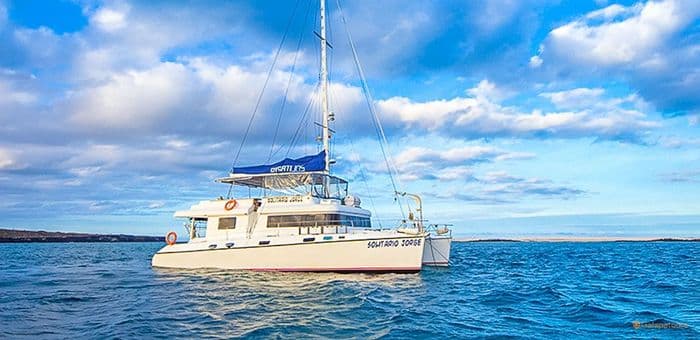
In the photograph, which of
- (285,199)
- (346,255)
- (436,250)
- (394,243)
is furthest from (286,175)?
(436,250)

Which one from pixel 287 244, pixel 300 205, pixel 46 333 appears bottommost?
pixel 46 333

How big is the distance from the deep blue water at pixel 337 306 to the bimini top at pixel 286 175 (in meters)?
5.36

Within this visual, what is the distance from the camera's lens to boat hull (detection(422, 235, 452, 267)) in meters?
27.7

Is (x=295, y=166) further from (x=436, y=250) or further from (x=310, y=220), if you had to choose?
(x=436, y=250)

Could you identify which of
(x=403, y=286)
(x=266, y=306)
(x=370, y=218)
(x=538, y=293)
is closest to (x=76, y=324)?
(x=266, y=306)

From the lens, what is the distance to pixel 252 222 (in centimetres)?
2541

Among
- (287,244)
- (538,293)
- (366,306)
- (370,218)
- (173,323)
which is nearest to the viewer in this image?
(173,323)

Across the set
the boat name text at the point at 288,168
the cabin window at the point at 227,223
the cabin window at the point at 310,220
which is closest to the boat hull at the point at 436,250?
the cabin window at the point at 310,220

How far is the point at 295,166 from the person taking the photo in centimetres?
2561

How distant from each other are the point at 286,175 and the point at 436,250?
889 cm

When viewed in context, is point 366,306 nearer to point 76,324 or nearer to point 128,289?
point 76,324

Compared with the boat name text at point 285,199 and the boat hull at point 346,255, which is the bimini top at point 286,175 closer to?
the boat name text at point 285,199

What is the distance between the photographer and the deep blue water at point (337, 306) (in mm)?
11414

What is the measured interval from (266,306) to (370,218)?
570 inches
